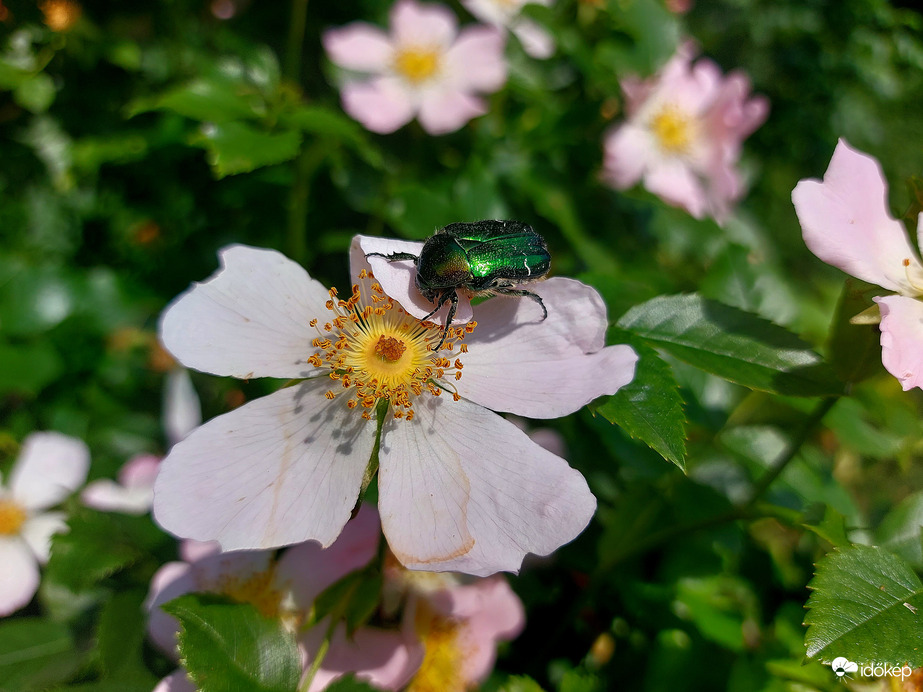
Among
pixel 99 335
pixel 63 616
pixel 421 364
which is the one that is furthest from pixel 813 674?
pixel 99 335

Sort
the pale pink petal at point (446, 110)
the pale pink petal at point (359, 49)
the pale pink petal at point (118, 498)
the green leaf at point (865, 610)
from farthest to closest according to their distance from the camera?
the pale pink petal at point (359, 49), the pale pink petal at point (446, 110), the pale pink petal at point (118, 498), the green leaf at point (865, 610)

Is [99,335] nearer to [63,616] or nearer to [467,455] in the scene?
[63,616]

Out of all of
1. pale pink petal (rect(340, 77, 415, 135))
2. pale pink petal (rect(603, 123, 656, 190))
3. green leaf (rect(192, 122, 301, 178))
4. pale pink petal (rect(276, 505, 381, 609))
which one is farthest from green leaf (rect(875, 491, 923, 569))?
pale pink petal (rect(340, 77, 415, 135))

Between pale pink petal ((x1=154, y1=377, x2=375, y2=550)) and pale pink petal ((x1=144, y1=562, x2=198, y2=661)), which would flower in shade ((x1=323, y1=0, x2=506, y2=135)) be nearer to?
pale pink petal ((x1=154, y1=377, x2=375, y2=550))

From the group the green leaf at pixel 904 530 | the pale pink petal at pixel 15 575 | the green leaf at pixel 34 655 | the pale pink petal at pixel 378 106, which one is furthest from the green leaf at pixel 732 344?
the pale pink petal at pixel 15 575

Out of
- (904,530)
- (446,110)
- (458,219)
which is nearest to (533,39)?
(446,110)

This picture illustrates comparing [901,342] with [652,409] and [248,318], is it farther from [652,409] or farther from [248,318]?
[248,318]

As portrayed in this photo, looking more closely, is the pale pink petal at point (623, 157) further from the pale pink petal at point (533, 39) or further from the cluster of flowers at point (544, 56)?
the pale pink petal at point (533, 39)
